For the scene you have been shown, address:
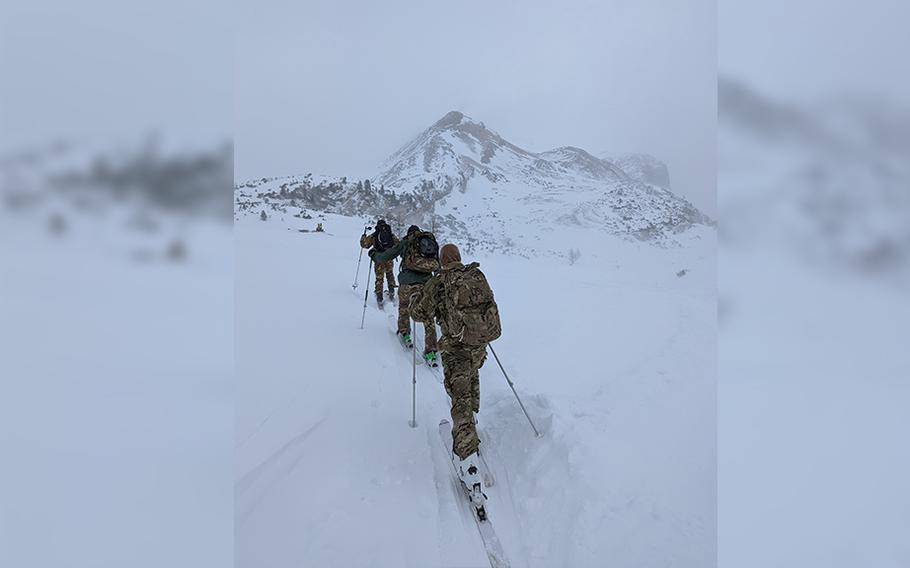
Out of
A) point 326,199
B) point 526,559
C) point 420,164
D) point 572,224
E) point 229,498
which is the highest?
point 420,164

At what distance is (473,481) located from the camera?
3777mm

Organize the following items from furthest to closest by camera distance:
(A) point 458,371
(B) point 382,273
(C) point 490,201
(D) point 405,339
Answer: (C) point 490,201 → (B) point 382,273 → (D) point 405,339 → (A) point 458,371

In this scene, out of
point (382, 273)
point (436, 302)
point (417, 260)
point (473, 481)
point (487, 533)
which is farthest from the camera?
point (382, 273)

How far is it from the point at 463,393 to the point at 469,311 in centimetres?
82

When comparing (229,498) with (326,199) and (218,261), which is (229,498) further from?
(326,199)

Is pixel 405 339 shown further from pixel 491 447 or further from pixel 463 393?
pixel 463 393

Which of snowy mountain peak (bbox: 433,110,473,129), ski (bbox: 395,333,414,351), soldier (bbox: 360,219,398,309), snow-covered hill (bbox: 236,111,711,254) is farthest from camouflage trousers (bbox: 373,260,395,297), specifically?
snowy mountain peak (bbox: 433,110,473,129)

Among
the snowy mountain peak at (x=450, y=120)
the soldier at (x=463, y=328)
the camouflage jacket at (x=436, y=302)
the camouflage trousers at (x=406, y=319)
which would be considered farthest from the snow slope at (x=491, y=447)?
the snowy mountain peak at (x=450, y=120)

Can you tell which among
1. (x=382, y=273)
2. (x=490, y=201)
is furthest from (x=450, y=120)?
(x=382, y=273)

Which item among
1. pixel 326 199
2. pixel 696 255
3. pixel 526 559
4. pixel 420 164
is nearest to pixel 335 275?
pixel 526 559

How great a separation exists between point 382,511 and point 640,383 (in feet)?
13.5

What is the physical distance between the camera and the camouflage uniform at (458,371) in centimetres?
398

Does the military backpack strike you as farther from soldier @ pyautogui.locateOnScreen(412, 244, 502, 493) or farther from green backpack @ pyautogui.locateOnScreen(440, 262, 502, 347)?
green backpack @ pyautogui.locateOnScreen(440, 262, 502, 347)

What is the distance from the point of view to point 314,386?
18.9 ft
